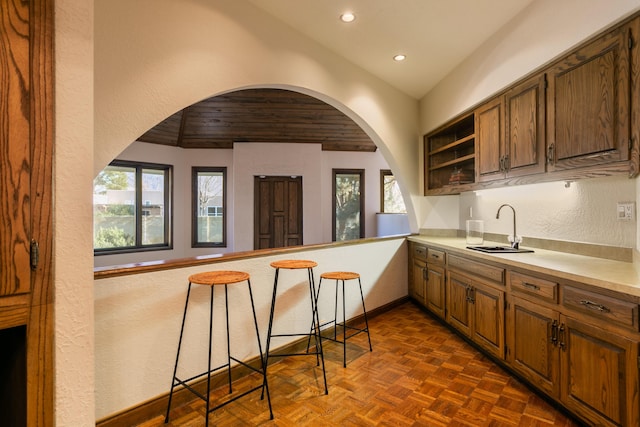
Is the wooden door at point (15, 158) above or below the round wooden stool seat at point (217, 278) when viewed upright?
above

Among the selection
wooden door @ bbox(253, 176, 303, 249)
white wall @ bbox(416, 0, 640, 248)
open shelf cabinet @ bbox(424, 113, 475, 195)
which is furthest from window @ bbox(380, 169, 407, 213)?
white wall @ bbox(416, 0, 640, 248)

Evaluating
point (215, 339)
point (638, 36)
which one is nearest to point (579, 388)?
point (638, 36)

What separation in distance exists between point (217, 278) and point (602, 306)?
2.01m

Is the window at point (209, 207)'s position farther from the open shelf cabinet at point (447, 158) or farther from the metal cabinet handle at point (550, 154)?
the metal cabinet handle at point (550, 154)

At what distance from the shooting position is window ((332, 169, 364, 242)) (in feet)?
23.1

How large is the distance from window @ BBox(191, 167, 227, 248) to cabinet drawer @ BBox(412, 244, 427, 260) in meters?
4.17

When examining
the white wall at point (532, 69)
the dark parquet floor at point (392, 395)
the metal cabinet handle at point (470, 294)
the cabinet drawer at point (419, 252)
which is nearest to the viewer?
the dark parquet floor at point (392, 395)

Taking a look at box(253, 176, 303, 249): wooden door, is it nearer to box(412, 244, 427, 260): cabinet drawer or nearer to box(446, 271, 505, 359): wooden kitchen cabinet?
box(412, 244, 427, 260): cabinet drawer

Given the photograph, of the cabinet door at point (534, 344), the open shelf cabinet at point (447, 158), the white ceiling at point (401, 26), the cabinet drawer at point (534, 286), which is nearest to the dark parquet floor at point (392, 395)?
the cabinet door at point (534, 344)

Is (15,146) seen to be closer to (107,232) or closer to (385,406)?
(385,406)

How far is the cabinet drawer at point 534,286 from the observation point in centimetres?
189

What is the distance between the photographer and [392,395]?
82.7 inches

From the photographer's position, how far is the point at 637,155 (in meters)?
1.67

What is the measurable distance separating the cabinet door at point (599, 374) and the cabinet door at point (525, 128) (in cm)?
118
